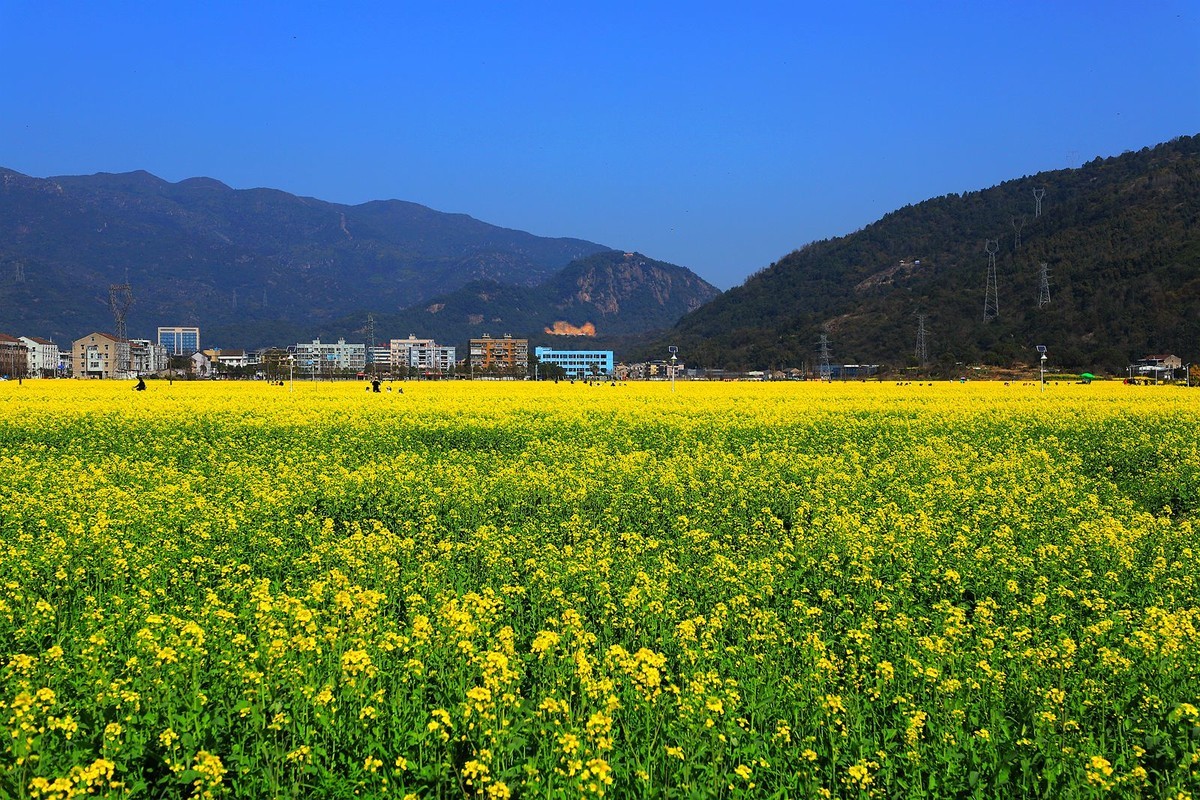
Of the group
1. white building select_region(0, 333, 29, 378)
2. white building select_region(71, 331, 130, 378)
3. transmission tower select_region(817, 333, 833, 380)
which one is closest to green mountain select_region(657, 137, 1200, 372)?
transmission tower select_region(817, 333, 833, 380)

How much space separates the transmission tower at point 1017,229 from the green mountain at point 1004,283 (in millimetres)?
669

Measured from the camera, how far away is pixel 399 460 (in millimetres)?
17406

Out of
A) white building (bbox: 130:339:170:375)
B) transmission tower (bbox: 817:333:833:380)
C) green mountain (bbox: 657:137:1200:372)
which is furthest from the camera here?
white building (bbox: 130:339:170:375)

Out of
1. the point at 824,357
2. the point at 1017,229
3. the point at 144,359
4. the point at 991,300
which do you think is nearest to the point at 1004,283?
the point at 991,300

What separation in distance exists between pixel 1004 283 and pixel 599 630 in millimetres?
119241

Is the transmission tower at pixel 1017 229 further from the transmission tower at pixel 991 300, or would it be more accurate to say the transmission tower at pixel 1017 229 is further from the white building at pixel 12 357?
the white building at pixel 12 357

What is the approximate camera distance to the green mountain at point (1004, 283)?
9144cm

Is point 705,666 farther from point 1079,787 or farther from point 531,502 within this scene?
point 531,502

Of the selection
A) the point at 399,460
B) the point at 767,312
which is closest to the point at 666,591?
the point at 399,460

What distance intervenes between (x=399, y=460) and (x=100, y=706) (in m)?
11.7

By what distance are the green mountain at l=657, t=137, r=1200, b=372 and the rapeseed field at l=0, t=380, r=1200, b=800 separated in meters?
83.6

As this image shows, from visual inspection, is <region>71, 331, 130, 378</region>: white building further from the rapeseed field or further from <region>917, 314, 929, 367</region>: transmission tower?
the rapeseed field

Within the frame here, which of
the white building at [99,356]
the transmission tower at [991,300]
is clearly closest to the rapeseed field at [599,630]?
the transmission tower at [991,300]

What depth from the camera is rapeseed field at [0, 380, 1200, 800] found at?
533 centimetres
